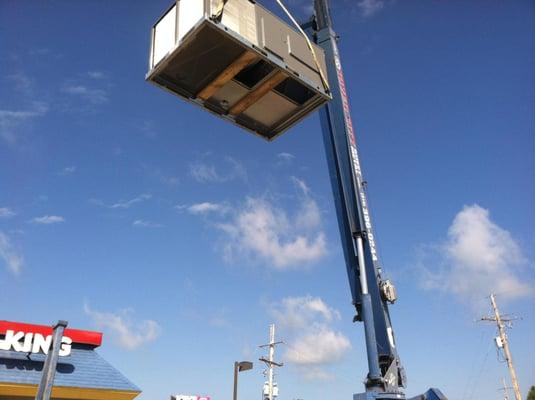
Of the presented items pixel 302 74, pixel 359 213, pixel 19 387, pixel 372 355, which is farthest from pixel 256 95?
pixel 19 387

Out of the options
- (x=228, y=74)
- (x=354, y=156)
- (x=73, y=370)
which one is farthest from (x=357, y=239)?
(x=73, y=370)

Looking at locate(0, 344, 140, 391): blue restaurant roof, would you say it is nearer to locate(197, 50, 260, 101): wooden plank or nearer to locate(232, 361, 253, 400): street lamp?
locate(232, 361, 253, 400): street lamp

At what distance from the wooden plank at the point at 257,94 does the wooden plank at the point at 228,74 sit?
1.35 ft

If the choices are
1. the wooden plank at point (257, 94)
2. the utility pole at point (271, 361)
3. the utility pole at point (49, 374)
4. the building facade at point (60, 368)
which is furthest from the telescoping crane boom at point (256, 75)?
the utility pole at point (271, 361)

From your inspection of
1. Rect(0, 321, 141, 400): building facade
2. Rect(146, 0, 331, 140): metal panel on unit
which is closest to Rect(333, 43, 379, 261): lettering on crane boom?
Rect(146, 0, 331, 140): metal panel on unit

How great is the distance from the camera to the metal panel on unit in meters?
5.70

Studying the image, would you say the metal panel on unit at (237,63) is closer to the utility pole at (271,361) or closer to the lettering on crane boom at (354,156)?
the lettering on crane boom at (354,156)

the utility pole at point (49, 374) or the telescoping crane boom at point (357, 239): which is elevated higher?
the telescoping crane boom at point (357, 239)

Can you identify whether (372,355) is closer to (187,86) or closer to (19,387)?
(187,86)

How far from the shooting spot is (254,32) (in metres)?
5.91

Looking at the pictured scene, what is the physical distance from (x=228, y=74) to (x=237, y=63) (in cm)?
24

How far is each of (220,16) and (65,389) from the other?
13712 millimetres

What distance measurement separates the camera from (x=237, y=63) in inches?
241

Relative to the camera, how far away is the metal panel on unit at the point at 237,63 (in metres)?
5.70
